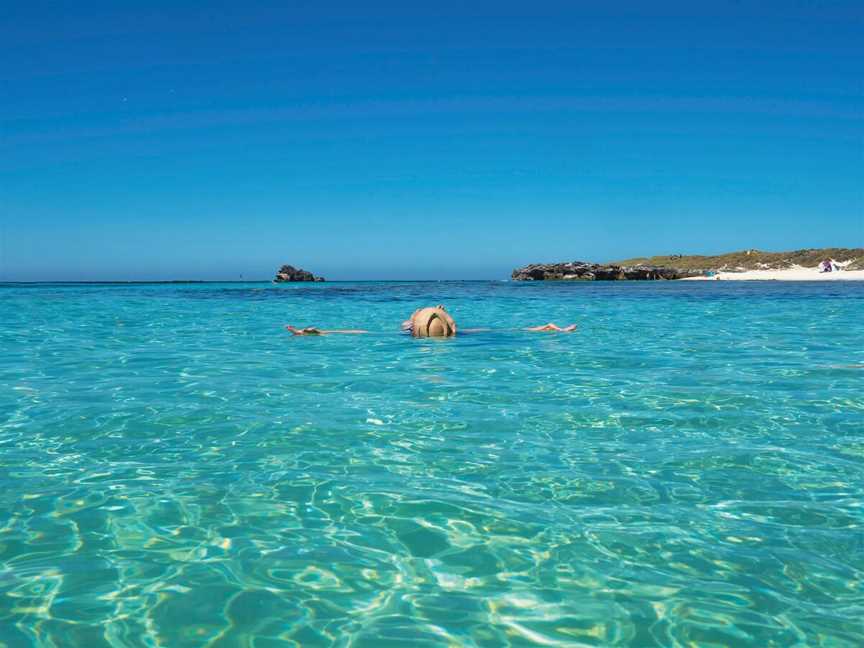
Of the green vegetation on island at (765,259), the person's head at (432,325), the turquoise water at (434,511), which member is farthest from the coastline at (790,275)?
the turquoise water at (434,511)

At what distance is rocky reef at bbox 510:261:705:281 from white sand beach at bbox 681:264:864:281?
4769mm

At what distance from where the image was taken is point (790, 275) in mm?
79688

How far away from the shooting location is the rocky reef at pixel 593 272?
91.0 metres

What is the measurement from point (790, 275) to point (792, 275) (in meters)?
0.38

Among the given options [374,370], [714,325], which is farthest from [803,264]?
[374,370]

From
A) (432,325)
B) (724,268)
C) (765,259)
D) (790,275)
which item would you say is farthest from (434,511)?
(765,259)

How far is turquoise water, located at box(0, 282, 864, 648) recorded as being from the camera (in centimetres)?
306

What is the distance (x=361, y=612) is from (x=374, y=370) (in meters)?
7.29

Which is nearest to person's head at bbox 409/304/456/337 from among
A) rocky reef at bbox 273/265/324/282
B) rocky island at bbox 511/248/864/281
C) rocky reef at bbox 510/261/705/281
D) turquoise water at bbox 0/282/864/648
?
turquoise water at bbox 0/282/864/648

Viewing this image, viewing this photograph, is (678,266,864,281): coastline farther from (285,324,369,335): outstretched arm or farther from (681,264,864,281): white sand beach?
(285,324,369,335): outstretched arm

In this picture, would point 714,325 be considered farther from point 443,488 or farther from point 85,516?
point 85,516

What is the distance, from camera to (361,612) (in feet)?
10.3

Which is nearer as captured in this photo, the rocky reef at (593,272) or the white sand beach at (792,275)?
the white sand beach at (792,275)

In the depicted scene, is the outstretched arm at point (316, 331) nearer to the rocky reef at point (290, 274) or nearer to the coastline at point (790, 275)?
the coastline at point (790, 275)
